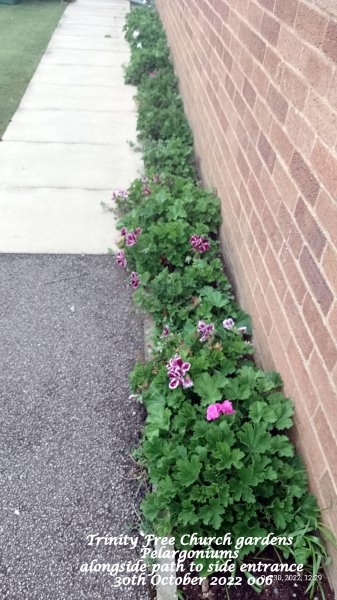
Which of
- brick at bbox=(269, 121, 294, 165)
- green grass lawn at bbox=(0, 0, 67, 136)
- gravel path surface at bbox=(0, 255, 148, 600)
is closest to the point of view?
gravel path surface at bbox=(0, 255, 148, 600)

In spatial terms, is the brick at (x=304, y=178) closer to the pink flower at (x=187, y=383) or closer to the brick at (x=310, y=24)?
the brick at (x=310, y=24)

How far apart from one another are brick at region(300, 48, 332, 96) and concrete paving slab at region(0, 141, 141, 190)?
278cm

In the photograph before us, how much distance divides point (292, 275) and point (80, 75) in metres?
6.47

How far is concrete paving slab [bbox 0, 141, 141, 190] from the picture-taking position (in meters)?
4.48

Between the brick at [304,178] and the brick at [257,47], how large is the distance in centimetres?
78

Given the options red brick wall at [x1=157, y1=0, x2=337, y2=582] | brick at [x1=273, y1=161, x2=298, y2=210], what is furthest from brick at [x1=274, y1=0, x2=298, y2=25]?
brick at [x1=273, y1=161, x2=298, y2=210]

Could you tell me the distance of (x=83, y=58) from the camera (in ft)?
26.9

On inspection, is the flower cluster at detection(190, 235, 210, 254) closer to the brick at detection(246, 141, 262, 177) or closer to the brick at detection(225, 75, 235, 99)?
the brick at detection(246, 141, 262, 177)

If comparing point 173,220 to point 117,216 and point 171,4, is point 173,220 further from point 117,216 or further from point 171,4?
point 171,4

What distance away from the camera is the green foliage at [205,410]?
179cm

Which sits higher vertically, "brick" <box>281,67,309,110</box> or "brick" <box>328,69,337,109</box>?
"brick" <box>328,69,337,109</box>

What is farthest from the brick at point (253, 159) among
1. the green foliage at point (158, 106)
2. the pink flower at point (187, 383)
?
the green foliage at point (158, 106)

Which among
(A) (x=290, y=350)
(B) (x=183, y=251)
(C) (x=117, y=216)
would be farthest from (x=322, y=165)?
(C) (x=117, y=216)

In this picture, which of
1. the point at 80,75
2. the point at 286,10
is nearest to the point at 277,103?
the point at 286,10
